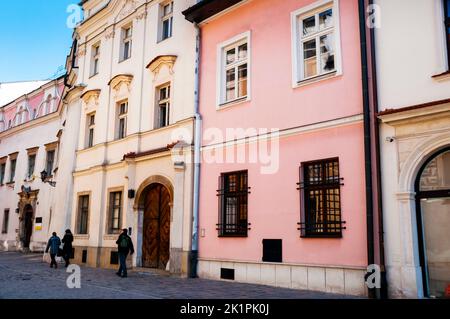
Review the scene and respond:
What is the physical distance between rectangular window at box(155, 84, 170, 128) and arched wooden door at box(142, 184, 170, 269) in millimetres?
2329

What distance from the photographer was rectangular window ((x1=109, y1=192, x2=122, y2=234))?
1872 cm

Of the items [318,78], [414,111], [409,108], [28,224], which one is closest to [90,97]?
[318,78]

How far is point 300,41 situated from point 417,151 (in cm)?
460

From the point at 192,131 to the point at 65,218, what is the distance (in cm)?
923

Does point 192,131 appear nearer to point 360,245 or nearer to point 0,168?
point 360,245

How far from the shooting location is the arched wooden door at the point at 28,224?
31.3 m

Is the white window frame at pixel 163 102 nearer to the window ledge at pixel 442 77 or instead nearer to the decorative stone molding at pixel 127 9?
the decorative stone molding at pixel 127 9

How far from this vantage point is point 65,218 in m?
21.2

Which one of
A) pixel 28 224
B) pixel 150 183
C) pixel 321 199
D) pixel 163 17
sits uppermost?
pixel 163 17

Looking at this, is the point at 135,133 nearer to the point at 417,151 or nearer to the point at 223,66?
the point at 223,66

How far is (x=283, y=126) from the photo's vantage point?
12852 millimetres

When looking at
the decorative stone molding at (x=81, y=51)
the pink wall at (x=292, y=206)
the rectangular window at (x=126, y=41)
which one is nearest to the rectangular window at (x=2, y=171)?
the decorative stone molding at (x=81, y=51)

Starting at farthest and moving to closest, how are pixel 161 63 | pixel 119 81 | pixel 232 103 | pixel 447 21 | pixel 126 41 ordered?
pixel 126 41
pixel 119 81
pixel 161 63
pixel 232 103
pixel 447 21
